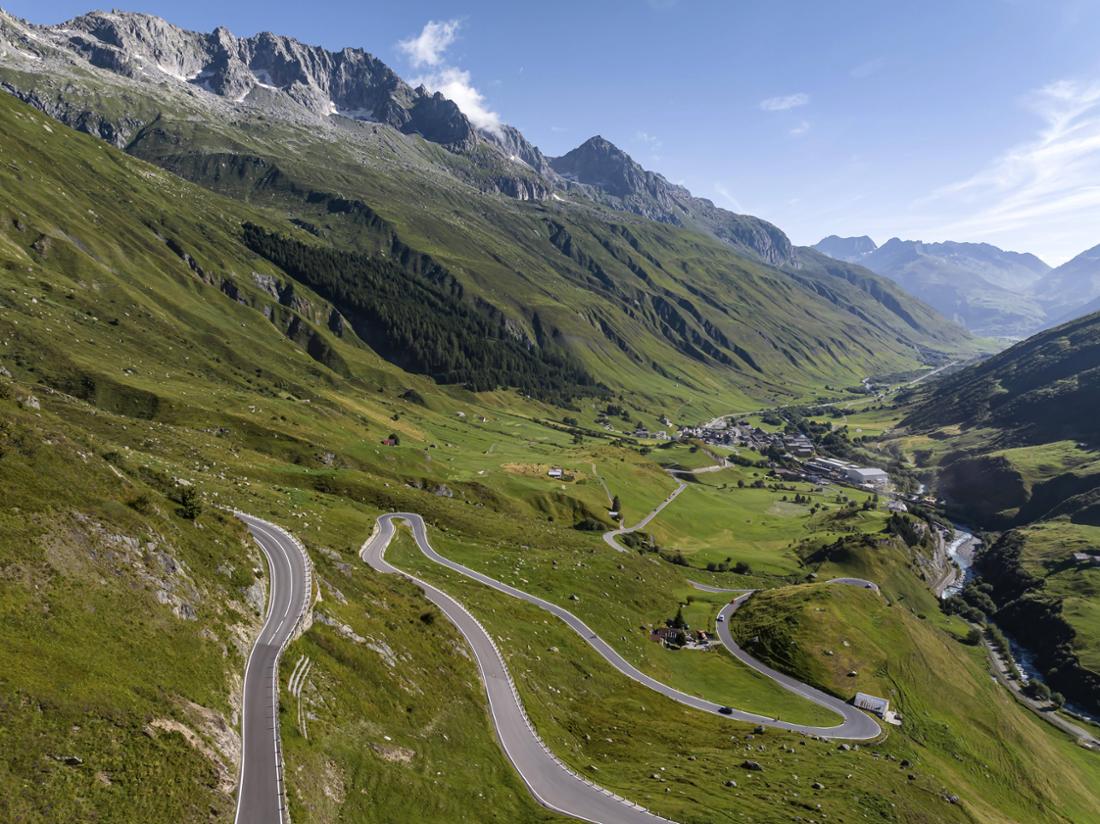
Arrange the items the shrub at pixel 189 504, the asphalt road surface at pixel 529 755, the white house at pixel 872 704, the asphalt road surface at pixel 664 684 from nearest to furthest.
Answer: the asphalt road surface at pixel 529 755 → the shrub at pixel 189 504 → the asphalt road surface at pixel 664 684 → the white house at pixel 872 704

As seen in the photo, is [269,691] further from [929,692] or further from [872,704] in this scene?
[929,692]

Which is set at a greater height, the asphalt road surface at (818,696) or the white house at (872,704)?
the white house at (872,704)

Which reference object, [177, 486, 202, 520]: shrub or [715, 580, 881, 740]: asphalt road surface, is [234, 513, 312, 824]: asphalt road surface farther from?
[715, 580, 881, 740]: asphalt road surface

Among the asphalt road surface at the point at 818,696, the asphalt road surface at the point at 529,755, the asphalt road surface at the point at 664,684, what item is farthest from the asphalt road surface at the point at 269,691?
the asphalt road surface at the point at 818,696

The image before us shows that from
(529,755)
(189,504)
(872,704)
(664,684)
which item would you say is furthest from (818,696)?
(189,504)

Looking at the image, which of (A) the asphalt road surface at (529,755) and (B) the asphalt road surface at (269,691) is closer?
(B) the asphalt road surface at (269,691)

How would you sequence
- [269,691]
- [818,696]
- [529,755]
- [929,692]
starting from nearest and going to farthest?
[269,691], [529,755], [818,696], [929,692]

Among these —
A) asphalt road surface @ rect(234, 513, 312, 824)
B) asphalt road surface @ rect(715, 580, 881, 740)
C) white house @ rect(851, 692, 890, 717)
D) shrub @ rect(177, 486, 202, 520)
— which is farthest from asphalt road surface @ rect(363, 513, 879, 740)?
shrub @ rect(177, 486, 202, 520)

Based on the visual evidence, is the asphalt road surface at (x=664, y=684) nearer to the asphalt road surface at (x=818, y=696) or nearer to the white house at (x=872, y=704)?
the asphalt road surface at (x=818, y=696)
